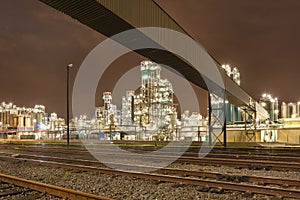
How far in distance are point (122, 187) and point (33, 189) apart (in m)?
2.49

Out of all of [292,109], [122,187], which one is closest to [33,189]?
[122,187]

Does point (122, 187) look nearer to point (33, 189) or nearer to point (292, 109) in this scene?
point (33, 189)

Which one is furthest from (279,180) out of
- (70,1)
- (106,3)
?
(70,1)

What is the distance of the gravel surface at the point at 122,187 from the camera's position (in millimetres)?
8477

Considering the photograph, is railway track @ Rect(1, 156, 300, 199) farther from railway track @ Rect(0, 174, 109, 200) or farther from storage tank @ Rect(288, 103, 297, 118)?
storage tank @ Rect(288, 103, 297, 118)

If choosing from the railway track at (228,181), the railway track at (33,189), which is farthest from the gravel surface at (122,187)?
the railway track at (33,189)

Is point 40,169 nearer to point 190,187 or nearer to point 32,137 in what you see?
point 190,187

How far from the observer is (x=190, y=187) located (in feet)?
31.0

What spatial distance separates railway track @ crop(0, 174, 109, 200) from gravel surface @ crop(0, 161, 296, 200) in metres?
0.99

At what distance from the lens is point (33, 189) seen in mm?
9320

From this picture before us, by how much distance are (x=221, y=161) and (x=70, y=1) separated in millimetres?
8885

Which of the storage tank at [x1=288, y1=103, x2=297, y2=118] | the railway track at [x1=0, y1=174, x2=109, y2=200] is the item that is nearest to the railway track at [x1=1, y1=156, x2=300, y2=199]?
the railway track at [x1=0, y1=174, x2=109, y2=200]

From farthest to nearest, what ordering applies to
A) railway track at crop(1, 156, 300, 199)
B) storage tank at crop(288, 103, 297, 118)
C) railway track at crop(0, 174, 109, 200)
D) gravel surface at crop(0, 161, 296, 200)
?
storage tank at crop(288, 103, 297, 118)
gravel surface at crop(0, 161, 296, 200)
railway track at crop(1, 156, 300, 199)
railway track at crop(0, 174, 109, 200)

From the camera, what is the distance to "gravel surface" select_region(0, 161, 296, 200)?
334 inches
